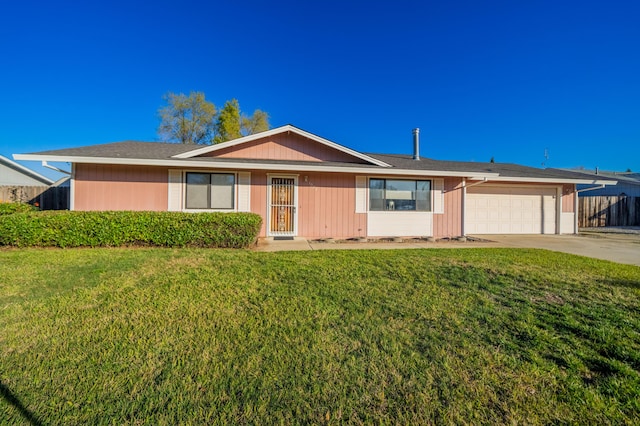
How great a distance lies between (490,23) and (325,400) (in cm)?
1531

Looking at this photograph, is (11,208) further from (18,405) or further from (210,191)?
(18,405)

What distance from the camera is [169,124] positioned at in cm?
2506

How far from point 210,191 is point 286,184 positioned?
8.15 feet

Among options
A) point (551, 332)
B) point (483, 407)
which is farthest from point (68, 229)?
point (551, 332)

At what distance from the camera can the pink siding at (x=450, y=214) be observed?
34.5ft

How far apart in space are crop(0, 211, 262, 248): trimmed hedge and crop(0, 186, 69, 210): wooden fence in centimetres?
598

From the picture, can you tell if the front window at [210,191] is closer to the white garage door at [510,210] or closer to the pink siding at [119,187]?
the pink siding at [119,187]

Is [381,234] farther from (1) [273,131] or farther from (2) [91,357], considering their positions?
(2) [91,357]

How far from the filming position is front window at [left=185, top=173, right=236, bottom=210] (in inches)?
363

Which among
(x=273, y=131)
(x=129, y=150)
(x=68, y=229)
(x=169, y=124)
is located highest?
(x=169, y=124)

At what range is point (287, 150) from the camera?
33.8 ft

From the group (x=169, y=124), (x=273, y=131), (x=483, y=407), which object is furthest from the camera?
(x=169, y=124)

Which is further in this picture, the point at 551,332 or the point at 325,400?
the point at 551,332

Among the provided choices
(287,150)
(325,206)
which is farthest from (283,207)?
(287,150)
